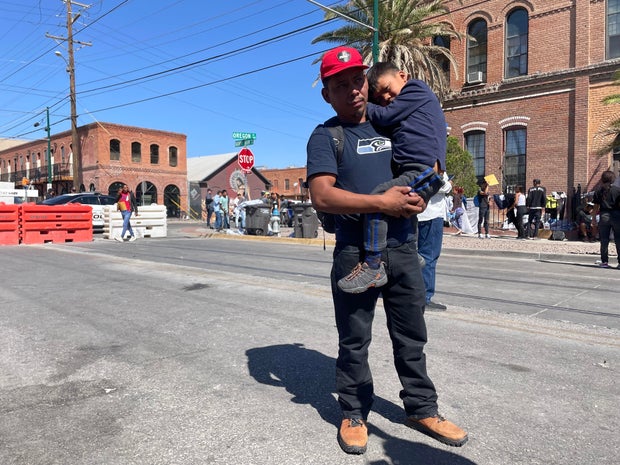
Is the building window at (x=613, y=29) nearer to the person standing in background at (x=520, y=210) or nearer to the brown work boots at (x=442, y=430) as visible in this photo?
the person standing in background at (x=520, y=210)

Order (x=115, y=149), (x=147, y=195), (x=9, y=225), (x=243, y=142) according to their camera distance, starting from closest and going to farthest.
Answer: (x=9, y=225)
(x=243, y=142)
(x=115, y=149)
(x=147, y=195)

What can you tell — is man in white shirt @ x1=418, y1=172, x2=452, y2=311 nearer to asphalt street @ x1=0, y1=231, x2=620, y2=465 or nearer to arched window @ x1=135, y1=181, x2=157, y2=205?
asphalt street @ x1=0, y1=231, x2=620, y2=465

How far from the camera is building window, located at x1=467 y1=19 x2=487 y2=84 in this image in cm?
2266

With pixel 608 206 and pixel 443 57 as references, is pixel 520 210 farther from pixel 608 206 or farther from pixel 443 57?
pixel 443 57

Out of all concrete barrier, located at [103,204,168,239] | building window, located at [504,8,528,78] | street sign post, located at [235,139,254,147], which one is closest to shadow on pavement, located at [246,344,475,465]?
street sign post, located at [235,139,254,147]

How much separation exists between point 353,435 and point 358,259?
2.80 feet

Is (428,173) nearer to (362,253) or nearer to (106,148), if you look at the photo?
(362,253)

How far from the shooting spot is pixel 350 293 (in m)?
2.32

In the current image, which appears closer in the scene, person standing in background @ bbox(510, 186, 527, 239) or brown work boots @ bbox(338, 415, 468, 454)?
brown work boots @ bbox(338, 415, 468, 454)

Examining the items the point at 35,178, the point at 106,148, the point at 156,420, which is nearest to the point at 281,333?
the point at 156,420

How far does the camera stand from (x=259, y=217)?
18.2 meters

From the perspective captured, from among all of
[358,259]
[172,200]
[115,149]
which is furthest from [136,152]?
[358,259]

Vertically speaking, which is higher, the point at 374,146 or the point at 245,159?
the point at 245,159

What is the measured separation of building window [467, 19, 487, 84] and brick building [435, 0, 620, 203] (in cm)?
5
